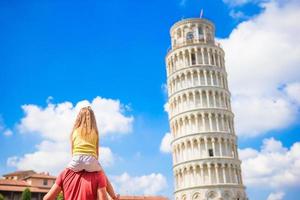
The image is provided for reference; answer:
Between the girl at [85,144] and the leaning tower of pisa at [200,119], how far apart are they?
2030 inches

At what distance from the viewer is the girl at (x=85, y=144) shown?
4.59 m

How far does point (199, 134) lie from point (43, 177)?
2930 cm

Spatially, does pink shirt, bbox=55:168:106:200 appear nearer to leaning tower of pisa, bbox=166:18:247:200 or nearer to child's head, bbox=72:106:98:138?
child's head, bbox=72:106:98:138

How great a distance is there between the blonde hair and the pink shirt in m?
0.48

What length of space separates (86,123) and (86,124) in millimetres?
13

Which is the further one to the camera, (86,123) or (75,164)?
(86,123)

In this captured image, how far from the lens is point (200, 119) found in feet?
192

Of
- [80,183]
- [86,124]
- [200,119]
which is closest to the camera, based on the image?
[80,183]

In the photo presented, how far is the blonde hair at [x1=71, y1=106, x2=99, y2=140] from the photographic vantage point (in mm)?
4848

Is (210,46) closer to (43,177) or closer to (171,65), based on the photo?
(171,65)

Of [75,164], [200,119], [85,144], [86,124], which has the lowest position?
[75,164]

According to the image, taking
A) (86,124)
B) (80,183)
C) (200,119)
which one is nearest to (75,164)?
(80,183)

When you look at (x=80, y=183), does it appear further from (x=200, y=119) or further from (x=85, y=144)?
(x=200, y=119)

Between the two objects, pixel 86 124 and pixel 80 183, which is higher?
pixel 86 124
